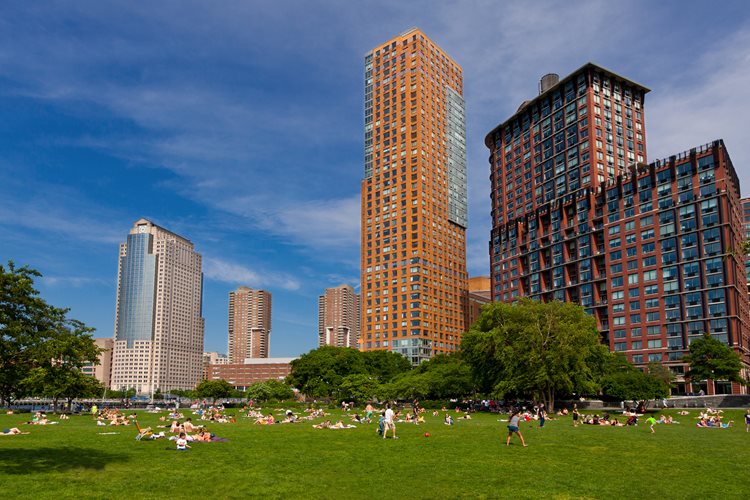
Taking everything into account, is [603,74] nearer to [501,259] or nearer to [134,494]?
[501,259]

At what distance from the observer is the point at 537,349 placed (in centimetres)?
7494

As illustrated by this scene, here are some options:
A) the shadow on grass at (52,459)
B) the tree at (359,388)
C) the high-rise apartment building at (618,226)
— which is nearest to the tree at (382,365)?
Answer: the tree at (359,388)

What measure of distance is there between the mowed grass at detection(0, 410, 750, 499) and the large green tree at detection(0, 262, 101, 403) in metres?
3.96

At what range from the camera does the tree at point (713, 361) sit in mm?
107188

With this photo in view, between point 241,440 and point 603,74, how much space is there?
6373 inches

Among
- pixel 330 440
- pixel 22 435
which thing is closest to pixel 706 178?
pixel 330 440

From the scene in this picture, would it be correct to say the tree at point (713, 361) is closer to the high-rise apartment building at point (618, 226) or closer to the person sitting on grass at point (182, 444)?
the high-rise apartment building at point (618, 226)

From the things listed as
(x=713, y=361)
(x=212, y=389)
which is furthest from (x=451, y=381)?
(x=212, y=389)

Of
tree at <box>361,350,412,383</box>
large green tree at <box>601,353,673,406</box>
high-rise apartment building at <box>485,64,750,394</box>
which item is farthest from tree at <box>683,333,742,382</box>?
tree at <box>361,350,412,383</box>

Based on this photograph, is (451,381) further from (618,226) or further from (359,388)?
(618,226)

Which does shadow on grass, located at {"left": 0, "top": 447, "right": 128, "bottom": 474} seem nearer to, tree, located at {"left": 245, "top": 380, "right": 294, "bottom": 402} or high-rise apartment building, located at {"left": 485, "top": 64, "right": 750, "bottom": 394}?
high-rise apartment building, located at {"left": 485, "top": 64, "right": 750, "bottom": 394}

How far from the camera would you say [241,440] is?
37750 mm

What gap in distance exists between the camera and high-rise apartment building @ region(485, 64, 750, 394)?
4906 inches

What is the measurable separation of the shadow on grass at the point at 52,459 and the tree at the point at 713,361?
10881 cm
